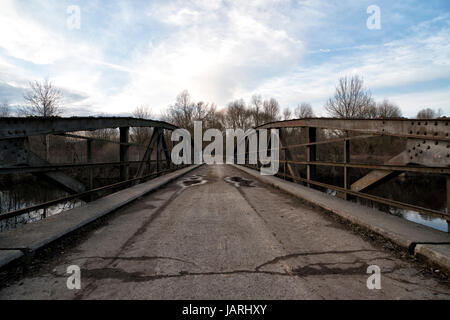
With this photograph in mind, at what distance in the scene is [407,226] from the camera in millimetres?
3227

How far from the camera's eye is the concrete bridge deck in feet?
6.27

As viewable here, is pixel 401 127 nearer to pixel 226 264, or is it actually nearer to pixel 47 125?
pixel 226 264

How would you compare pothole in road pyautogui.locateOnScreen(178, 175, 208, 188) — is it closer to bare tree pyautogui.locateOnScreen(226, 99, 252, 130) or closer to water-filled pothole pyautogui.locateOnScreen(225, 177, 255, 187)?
water-filled pothole pyautogui.locateOnScreen(225, 177, 255, 187)

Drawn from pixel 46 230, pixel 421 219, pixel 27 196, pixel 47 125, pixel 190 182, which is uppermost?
pixel 47 125

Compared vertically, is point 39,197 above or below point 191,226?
below

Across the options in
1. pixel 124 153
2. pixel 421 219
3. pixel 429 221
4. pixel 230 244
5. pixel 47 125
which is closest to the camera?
pixel 230 244

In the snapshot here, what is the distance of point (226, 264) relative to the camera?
2.38 m

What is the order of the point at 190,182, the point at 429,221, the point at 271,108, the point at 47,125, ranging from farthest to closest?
the point at 271,108, the point at 190,182, the point at 429,221, the point at 47,125

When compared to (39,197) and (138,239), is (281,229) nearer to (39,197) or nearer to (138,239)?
(138,239)

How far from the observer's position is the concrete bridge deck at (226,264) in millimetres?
1910

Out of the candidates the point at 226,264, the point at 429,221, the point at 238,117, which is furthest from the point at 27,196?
the point at 238,117

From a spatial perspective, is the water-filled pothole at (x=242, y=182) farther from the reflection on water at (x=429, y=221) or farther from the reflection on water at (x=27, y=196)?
the reflection on water at (x=27, y=196)

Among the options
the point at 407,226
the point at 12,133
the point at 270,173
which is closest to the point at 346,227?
the point at 407,226
